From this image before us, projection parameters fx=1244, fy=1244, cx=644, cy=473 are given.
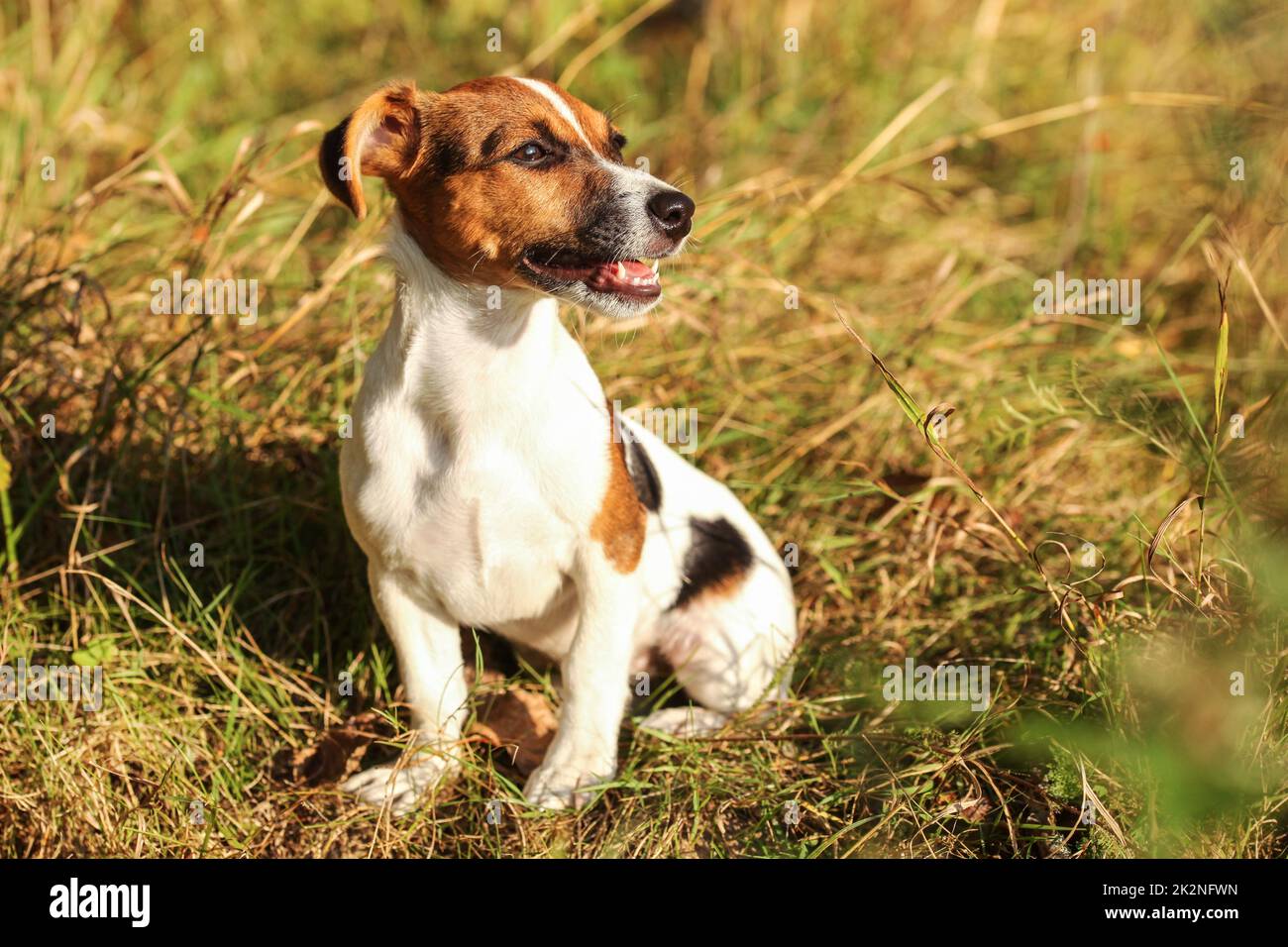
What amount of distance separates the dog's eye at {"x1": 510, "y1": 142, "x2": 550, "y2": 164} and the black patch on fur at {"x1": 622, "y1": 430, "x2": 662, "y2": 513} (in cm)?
90

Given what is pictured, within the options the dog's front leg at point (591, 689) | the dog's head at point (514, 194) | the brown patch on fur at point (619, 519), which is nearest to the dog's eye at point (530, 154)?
the dog's head at point (514, 194)

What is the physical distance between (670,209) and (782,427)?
2.01m

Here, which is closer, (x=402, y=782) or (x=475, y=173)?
(x=475, y=173)

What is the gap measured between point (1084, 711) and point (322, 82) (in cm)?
616

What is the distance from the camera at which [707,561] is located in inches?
160

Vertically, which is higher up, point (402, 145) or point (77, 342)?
point (402, 145)

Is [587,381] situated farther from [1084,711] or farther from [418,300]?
[1084,711]

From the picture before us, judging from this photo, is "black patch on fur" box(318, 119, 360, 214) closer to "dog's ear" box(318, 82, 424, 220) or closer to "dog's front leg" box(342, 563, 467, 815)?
"dog's ear" box(318, 82, 424, 220)

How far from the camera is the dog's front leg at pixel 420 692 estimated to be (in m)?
3.72

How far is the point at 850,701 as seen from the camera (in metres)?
4.11

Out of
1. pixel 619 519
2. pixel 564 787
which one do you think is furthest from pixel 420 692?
pixel 619 519

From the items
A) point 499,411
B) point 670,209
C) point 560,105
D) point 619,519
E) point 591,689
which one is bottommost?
point 591,689

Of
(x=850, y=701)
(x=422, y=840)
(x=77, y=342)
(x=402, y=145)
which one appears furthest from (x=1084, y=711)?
(x=77, y=342)

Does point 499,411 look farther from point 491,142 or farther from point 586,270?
point 491,142
